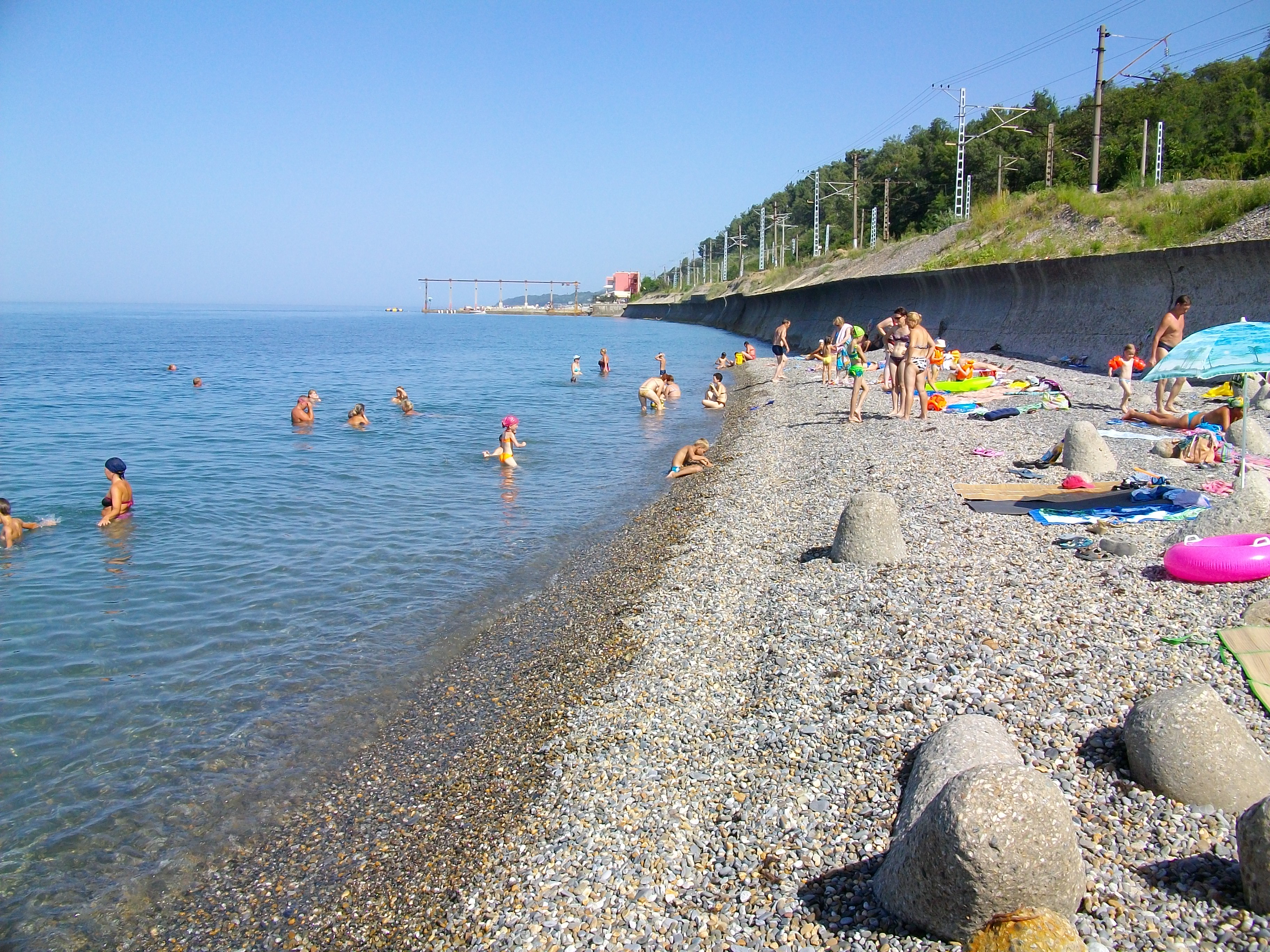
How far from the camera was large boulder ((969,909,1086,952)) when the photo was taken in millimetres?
Result: 3207

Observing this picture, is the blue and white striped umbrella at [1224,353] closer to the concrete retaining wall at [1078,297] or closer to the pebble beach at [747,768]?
the pebble beach at [747,768]

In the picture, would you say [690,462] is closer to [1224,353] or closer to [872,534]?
[872,534]

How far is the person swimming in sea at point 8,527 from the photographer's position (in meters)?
11.9

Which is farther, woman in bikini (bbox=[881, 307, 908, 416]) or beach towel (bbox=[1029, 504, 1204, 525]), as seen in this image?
woman in bikini (bbox=[881, 307, 908, 416])

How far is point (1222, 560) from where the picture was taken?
6.67 m

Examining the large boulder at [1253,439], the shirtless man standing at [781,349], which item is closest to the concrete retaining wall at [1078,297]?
the shirtless man standing at [781,349]

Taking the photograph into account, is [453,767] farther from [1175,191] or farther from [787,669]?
[1175,191]

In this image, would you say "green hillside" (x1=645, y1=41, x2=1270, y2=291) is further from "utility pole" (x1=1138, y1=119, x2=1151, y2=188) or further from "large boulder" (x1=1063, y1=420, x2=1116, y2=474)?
"large boulder" (x1=1063, y1=420, x2=1116, y2=474)

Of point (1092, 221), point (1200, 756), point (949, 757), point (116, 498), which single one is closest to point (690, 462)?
point (116, 498)

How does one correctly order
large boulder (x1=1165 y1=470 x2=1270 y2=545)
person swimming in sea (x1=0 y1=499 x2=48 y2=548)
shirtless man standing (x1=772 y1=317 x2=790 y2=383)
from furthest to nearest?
shirtless man standing (x1=772 y1=317 x2=790 y2=383)
person swimming in sea (x1=0 y1=499 x2=48 y2=548)
large boulder (x1=1165 y1=470 x2=1270 y2=545)

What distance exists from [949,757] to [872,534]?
13.5 ft

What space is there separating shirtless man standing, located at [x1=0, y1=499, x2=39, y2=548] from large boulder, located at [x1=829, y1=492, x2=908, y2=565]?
10555 millimetres

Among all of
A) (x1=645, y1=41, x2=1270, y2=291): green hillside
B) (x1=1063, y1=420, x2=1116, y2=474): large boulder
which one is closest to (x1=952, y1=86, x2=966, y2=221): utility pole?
(x1=645, y1=41, x2=1270, y2=291): green hillside

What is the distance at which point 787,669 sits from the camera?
21.0 feet
